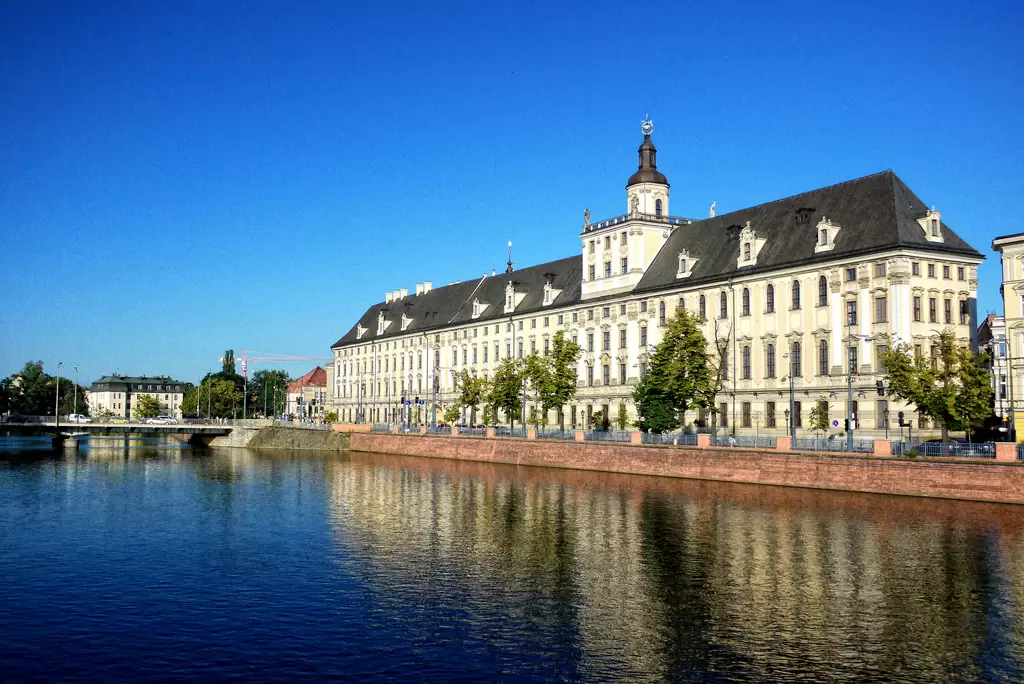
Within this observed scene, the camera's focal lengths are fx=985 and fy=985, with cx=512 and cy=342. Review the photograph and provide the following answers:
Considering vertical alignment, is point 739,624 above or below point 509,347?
below

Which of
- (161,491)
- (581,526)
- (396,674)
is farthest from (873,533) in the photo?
(161,491)

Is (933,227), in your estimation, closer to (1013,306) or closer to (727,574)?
(1013,306)

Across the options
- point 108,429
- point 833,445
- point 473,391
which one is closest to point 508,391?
point 473,391

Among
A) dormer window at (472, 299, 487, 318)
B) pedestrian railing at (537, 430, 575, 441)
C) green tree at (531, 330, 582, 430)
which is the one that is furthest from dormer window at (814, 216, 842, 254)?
dormer window at (472, 299, 487, 318)

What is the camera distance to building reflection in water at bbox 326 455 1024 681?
947 inches

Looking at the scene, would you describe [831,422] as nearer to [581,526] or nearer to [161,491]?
[581,526]

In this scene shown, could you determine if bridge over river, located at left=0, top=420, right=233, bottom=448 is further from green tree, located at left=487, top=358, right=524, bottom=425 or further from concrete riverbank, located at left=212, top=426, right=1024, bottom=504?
green tree, located at left=487, top=358, right=524, bottom=425

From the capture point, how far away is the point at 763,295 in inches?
3270

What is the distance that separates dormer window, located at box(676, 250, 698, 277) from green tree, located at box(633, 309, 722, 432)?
11.0 meters

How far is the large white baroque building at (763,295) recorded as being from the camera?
7225cm

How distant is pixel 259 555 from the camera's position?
3781 cm

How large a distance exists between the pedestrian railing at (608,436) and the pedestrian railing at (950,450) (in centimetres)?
2449

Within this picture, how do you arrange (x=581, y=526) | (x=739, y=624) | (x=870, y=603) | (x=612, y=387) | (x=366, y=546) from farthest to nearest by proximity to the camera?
(x=612, y=387) < (x=581, y=526) < (x=366, y=546) < (x=870, y=603) < (x=739, y=624)

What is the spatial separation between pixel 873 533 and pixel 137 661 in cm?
3093
